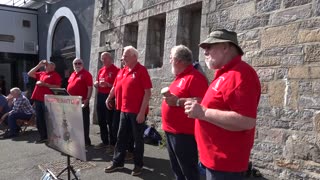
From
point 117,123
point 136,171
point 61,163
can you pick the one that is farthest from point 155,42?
point 136,171

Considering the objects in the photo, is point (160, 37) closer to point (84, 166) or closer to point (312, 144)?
point (84, 166)

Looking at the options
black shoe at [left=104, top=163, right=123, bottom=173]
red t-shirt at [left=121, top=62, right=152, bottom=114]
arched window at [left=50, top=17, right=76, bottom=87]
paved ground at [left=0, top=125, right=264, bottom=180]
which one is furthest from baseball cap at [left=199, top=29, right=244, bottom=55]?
arched window at [left=50, top=17, right=76, bottom=87]

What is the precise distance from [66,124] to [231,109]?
225cm

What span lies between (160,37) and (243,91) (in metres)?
5.75

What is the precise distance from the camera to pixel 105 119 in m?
6.55

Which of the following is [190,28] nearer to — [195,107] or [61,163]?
[61,163]

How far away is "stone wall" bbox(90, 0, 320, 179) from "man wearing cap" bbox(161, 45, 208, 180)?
1600 millimetres

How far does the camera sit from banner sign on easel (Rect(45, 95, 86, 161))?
Result: 3.82m

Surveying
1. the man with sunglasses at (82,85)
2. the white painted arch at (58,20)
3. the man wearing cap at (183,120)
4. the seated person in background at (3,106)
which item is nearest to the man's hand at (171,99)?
the man wearing cap at (183,120)

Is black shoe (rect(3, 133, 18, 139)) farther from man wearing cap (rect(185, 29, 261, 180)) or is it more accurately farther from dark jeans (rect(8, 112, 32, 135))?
man wearing cap (rect(185, 29, 261, 180))

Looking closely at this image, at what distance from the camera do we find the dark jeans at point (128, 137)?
4.94 m

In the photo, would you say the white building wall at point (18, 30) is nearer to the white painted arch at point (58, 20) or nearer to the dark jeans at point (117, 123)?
the white painted arch at point (58, 20)

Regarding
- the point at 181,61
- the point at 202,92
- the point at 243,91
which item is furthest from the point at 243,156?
the point at 181,61

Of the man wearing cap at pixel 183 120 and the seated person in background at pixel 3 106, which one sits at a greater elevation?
the man wearing cap at pixel 183 120
